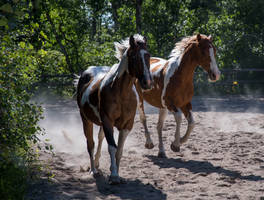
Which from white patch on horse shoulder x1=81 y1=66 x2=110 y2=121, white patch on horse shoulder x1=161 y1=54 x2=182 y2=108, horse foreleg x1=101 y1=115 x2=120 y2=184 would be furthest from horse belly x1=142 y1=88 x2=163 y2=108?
horse foreleg x1=101 y1=115 x2=120 y2=184

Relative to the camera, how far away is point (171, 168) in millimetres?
6066

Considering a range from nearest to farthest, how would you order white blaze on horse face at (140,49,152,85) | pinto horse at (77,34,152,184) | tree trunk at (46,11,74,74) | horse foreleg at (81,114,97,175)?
white blaze on horse face at (140,49,152,85) < pinto horse at (77,34,152,184) < horse foreleg at (81,114,97,175) < tree trunk at (46,11,74,74)

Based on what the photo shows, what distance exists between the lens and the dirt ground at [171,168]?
4594mm

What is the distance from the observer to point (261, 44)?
72.5ft

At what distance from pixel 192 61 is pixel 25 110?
11.4ft

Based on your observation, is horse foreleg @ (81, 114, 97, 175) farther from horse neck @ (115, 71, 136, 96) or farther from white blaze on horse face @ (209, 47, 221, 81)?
white blaze on horse face @ (209, 47, 221, 81)

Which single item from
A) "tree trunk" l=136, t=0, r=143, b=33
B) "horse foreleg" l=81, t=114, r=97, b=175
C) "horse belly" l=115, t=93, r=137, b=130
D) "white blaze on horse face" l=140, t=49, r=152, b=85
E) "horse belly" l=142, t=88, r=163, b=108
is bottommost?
"horse foreleg" l=81, t=114, r=97, b=175

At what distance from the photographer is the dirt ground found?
15.1ft

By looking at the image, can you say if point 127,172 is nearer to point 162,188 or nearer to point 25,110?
point 162,188

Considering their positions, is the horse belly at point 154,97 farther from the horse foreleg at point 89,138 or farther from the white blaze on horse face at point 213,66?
the horse foreleg at point 89,138

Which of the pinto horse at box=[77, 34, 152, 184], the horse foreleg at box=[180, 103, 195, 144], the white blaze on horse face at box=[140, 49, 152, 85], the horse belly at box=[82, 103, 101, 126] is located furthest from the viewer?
the horse foreleg at box=[180, 103, 195, 144]

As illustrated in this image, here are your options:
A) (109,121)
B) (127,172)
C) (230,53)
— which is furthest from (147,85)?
(230,53)

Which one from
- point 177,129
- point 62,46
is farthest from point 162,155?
point 62,46

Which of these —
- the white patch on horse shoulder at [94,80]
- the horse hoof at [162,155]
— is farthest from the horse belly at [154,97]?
the white patch on horse shoulder at [94,80]
